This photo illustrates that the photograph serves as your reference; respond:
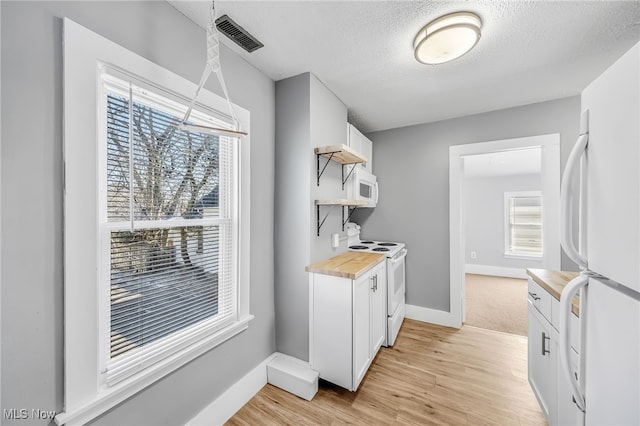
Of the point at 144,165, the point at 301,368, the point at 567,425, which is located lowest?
the point at 301,368

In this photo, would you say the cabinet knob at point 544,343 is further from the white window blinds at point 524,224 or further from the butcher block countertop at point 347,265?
the white window blinds at point 524,224

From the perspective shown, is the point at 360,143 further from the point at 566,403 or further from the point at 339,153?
the point at 566,403

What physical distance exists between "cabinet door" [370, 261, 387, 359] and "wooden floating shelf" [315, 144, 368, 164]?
1.04 metres

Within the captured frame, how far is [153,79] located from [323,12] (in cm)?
100

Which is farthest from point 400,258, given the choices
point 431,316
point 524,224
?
point 524,224

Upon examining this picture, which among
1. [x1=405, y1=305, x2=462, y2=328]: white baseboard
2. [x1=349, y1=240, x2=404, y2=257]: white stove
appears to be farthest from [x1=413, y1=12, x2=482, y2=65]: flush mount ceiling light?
[x1=405, y1=305, x2=462, y2=328]: white baseboard

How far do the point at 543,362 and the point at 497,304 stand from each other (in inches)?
96.4

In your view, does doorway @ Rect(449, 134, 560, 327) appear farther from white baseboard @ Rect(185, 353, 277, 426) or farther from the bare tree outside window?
the bare tree outside window

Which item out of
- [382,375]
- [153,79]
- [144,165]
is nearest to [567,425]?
[382,375]

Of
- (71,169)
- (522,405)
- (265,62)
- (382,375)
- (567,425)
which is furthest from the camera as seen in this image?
(382,375)

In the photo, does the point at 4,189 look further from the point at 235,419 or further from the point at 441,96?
the point at 441,96

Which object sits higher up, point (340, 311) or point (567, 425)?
point (340, 311)

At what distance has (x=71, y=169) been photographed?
95 cm

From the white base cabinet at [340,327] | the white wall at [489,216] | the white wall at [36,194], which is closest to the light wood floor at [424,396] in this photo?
the white base cabinet at [340,327]
